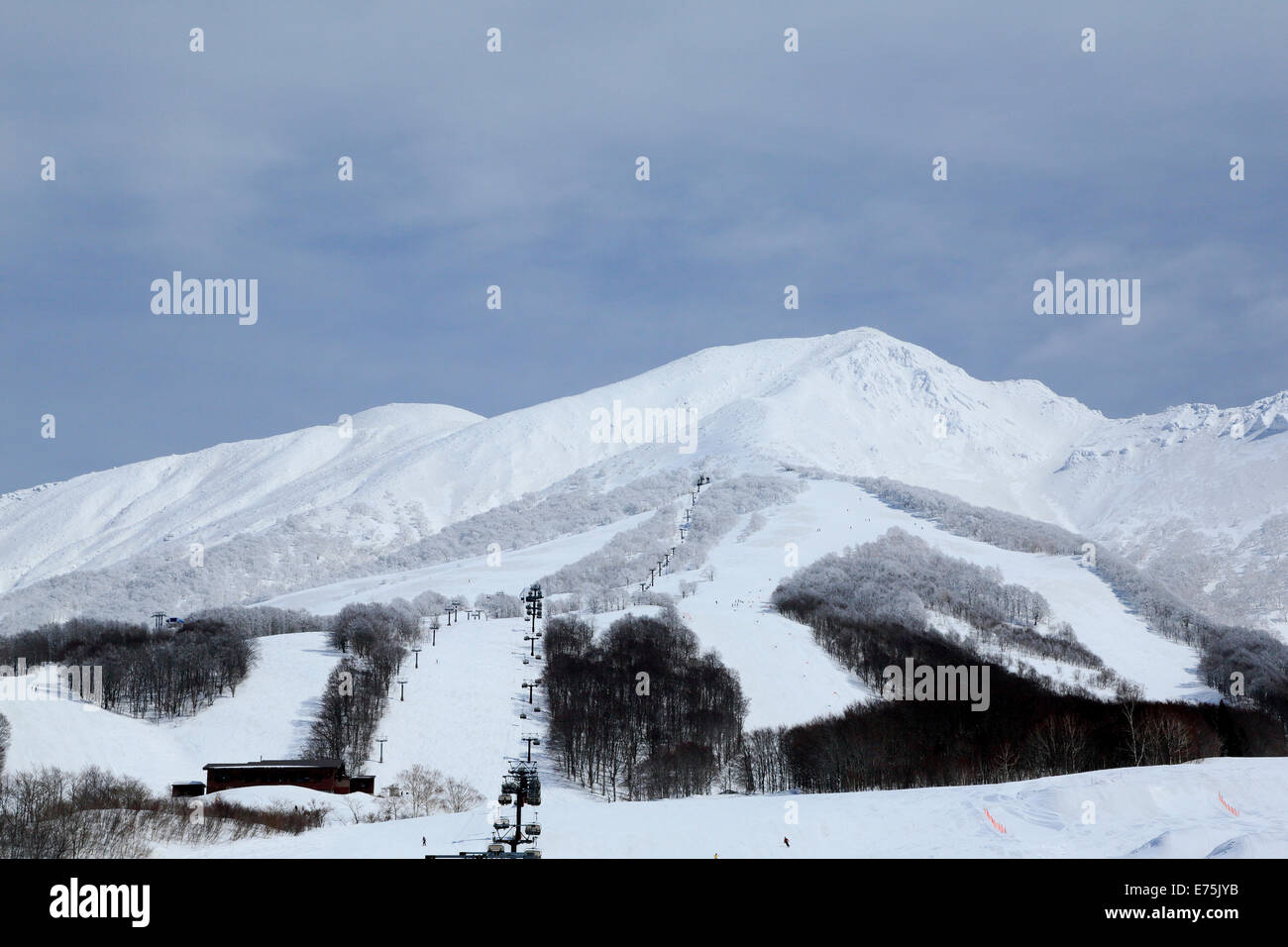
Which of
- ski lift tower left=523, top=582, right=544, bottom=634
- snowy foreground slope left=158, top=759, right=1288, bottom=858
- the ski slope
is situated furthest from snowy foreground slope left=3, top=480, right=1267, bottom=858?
ski lift tower left=523, top=582, right=544, bottom=634

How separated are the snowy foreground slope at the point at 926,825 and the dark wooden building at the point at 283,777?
31.5 meters

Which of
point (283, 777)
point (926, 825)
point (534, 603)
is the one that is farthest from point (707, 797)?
point (534, 603)

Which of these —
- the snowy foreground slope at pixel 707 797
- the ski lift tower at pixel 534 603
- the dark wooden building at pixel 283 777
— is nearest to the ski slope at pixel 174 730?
the snowy foreground slope at pixel 707 797

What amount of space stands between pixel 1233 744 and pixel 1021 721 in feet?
60.0

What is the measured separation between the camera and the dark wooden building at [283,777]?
9169cm

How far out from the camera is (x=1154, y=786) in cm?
5012

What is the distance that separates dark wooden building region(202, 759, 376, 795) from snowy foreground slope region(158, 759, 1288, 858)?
31548 millimetres

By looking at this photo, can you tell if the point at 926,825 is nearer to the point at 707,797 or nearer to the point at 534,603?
the point at 707,797

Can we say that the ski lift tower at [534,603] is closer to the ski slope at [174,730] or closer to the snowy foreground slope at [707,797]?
the snowy foreground slope at [707,797]

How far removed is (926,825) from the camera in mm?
51375

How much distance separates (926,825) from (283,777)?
191 ft

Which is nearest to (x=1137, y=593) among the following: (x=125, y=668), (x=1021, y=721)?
(x=1021, y=721)

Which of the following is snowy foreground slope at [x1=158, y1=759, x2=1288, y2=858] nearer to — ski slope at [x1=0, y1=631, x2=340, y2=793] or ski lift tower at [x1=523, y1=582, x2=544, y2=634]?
→ ski slope at [x1=0, y1=631, x2=340, y2=793]

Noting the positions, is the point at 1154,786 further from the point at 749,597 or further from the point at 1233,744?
the point at 749,597
